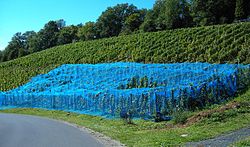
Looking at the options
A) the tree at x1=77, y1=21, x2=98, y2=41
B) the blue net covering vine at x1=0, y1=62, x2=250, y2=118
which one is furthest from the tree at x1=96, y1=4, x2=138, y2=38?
the blue net covering vine at x1=0, y1=62, x2=250, y2=118

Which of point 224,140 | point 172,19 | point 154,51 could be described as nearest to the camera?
point 224,140

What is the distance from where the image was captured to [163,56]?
45.2 metres

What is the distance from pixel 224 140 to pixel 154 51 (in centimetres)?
3620

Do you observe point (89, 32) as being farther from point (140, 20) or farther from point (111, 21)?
point (140, 20)

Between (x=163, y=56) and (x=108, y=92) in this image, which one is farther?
(x=163, y=56)

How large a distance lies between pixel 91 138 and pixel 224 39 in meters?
29.2

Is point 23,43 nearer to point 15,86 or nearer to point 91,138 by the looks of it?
point 15,86

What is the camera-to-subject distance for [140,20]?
97938 millimetres

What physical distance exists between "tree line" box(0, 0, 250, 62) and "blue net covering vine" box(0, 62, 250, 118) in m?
32.1

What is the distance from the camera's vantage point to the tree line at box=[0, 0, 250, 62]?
70062mm

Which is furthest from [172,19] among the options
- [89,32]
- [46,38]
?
[46,38]

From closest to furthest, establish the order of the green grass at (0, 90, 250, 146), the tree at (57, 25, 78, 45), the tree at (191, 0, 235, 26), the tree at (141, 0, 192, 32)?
the green grass at (0, 90, 250, 146) < the tree at (191, 0, 235, 26) < the tree at (141, 0, 192, 32) < the tree at (57, 25, 78, 45)

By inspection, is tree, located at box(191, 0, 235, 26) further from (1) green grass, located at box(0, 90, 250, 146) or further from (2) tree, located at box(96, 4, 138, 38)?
(1) green grass, located at box(0, 90, 250, 146)

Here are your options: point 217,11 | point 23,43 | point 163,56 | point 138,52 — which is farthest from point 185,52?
point 23,43
